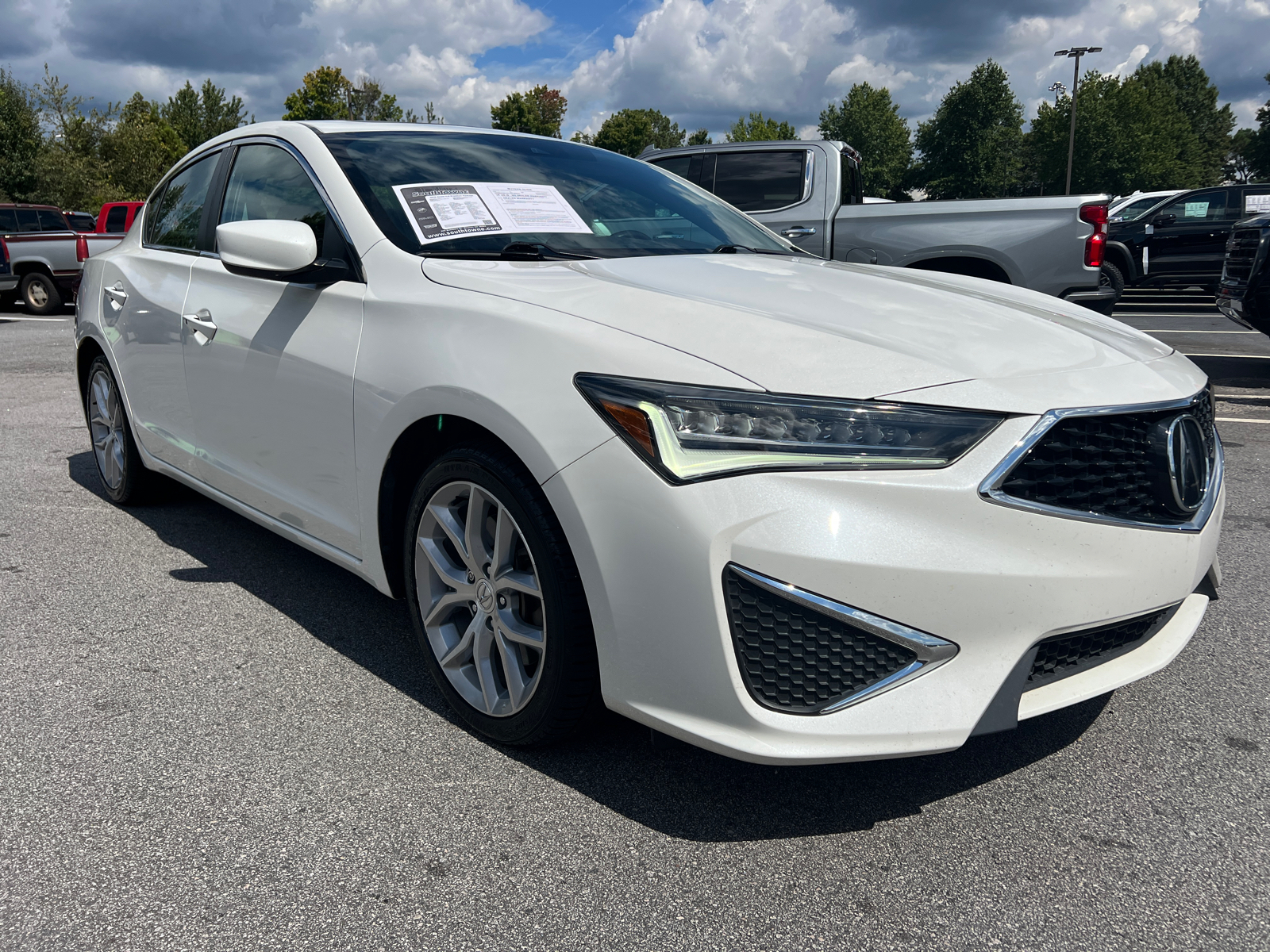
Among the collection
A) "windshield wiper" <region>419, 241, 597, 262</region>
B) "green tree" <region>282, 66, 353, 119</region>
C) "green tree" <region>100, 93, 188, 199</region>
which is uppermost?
"green tree" <region>282, 66, 353, 119</region>

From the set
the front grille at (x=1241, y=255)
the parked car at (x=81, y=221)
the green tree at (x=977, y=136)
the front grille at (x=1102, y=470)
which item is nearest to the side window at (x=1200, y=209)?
the front grille at (x=1241, y=255)

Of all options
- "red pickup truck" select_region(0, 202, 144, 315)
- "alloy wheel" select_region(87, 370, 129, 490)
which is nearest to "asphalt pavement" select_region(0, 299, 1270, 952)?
"alloy wheel" select_region(87, 370, 129, 490)

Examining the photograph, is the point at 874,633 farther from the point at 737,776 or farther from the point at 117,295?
the point at 117,295

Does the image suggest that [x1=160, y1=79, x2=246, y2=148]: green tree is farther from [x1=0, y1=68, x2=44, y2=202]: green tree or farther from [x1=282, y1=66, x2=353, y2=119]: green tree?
[x1=0, y1=68, x2=44, y2=202]: green tree

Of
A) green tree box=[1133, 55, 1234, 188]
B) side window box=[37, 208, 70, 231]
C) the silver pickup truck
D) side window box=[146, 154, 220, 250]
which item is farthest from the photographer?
green tree box=[1133, 55, 1234, 188]

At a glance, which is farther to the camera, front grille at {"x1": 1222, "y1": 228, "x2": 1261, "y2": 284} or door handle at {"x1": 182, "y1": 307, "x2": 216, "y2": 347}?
front grille at {"x1": 1222, "y1": 228, "x2": 1261, "y2": 284}

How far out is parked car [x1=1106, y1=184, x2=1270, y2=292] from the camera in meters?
15.1

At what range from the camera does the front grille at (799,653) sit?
6.19 ft

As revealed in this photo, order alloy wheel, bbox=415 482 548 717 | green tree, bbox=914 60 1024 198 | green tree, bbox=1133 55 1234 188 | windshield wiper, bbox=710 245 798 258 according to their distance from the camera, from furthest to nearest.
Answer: green tree, bbox=1133 55 1234 188, green tree, bbox=914 60 1024 198, windshield wiper, bbox=710 245 798 258, alloy wheel, bbox=415 482 548 717

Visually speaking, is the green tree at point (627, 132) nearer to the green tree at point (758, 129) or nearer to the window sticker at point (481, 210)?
the green tree at point (758, 129)

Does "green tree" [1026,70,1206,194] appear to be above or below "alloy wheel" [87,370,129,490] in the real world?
above

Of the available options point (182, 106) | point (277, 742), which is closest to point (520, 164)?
point (277, 742)

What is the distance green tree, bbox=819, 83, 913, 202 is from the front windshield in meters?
105

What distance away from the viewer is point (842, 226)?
812 cm
